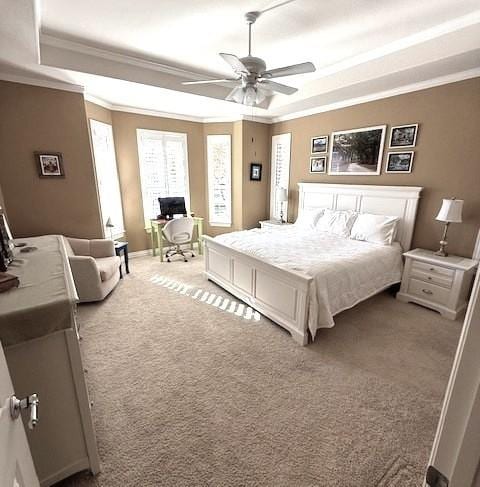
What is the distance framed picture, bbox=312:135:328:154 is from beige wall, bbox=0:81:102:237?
3594mm

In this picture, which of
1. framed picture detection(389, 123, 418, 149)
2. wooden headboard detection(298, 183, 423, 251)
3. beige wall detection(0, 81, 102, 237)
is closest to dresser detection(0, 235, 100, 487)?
beige wall detection(0, 81, 102, 237)

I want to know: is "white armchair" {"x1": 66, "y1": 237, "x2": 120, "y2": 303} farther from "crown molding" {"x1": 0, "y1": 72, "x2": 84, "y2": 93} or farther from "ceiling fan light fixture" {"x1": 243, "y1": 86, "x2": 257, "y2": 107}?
"ceiling fan light fixture" {"x1": 243, "y1": 86, "x2": 257, "y2": 107}

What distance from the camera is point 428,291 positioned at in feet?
10.1

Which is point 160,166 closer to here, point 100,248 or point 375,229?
point 100,248

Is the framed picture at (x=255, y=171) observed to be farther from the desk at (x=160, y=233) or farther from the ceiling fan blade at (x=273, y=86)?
the ceiling fan blade at (x=273, y=86)

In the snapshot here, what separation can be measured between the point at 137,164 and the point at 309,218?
3.30m

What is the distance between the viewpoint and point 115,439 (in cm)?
159

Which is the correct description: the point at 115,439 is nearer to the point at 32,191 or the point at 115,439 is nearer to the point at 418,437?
the point at 418,437

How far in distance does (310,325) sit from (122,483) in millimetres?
1731

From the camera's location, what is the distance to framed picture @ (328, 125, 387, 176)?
3713mm

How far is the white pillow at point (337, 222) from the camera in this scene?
12.5 feet

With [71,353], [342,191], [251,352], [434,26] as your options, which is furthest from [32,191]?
[434,26]

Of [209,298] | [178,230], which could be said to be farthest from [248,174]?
[209,298]

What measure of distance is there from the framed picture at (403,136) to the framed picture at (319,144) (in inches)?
41.7
